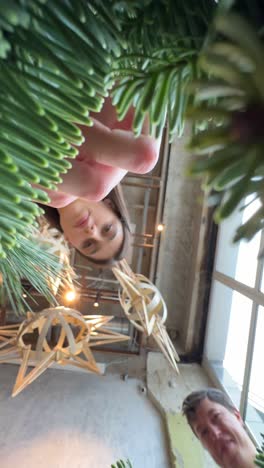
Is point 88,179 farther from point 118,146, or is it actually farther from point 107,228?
point 107,228

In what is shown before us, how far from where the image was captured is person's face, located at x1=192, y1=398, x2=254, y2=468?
112cm

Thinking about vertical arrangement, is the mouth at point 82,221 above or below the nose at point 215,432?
above

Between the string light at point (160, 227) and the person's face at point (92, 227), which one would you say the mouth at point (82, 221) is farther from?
the string light at point (160, 227)

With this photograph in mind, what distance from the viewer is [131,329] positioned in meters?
3.04

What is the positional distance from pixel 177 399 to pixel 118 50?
2570 millimetres

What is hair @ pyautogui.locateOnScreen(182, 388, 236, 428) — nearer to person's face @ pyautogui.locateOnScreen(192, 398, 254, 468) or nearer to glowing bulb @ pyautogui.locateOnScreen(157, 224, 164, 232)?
person's face @ pyautogui.locateOnScreen(192, 398, 254, 468)

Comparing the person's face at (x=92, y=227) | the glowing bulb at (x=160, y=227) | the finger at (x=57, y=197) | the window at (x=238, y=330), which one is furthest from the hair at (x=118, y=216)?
the glowing bulb at (x=160, y=227)

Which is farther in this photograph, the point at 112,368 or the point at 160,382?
the point at 112,368

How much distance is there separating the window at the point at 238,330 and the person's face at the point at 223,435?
2.72ft

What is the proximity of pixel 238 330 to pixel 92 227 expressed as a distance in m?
2.32

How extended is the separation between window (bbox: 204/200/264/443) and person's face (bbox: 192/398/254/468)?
2.72ft

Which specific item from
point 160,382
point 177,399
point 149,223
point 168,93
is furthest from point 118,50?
point 149,223

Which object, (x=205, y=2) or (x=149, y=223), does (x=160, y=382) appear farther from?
(x=205, y=2)

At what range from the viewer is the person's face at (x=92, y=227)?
58cm
